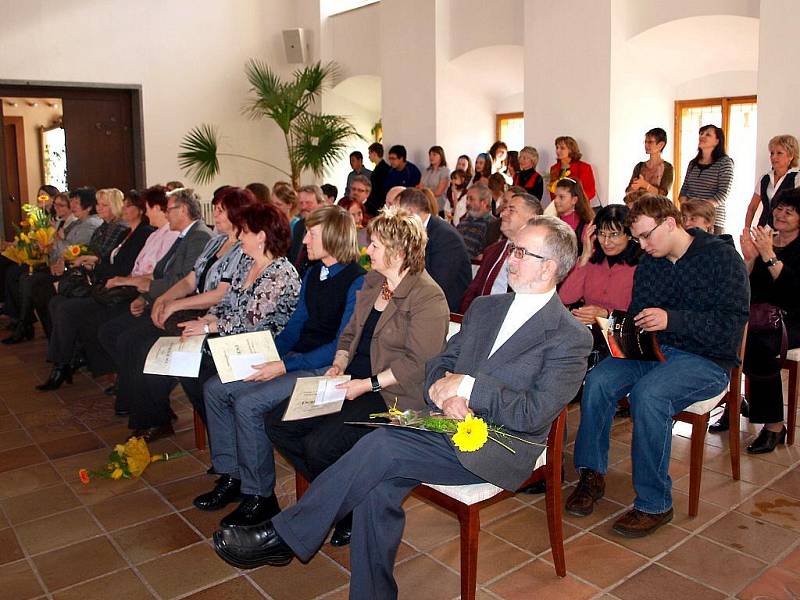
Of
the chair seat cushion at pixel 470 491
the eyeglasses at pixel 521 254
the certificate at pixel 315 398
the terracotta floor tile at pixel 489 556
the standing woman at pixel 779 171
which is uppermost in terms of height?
the standing woman at pixel 779 171

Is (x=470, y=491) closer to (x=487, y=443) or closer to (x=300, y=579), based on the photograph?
(x=487, y=443)

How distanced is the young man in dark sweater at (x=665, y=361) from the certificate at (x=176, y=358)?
5.83 ft

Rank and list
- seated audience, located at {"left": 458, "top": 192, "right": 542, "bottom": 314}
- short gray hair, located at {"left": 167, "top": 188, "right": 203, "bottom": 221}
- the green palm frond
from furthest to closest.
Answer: the green palm frond
short gray hair, located at {"left": 167, "top": 188, "right": 203, "bottom": 221}
seated audience, located at {"left": 458, "top": 192, "right": 542, "bottom": 314}

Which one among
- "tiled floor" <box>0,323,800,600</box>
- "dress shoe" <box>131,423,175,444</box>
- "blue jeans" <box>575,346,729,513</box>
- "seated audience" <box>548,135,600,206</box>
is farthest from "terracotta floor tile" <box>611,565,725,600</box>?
"seated audience" <box>548,135,600,206</box>

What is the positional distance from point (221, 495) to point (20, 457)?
1.37 metres

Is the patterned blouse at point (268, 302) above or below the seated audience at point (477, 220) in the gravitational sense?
below

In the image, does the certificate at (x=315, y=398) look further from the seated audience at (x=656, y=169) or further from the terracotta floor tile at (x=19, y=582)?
the seated audience at (x=656, y=169)

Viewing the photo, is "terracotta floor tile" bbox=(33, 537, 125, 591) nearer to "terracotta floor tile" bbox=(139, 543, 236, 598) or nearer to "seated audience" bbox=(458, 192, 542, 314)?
"terracotta floor tile" bbox=(139, 543, 236, 598)

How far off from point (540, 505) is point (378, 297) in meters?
1.14

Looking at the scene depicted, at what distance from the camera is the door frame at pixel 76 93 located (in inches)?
420

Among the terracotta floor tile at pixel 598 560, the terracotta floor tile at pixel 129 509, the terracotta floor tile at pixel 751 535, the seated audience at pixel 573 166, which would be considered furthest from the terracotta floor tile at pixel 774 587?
the seated audience at pixel 573 166

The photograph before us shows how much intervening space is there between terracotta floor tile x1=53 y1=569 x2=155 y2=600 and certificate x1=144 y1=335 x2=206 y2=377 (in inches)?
39.2

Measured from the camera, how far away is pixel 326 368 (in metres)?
3.35

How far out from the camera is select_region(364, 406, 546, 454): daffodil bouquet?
2279mm
